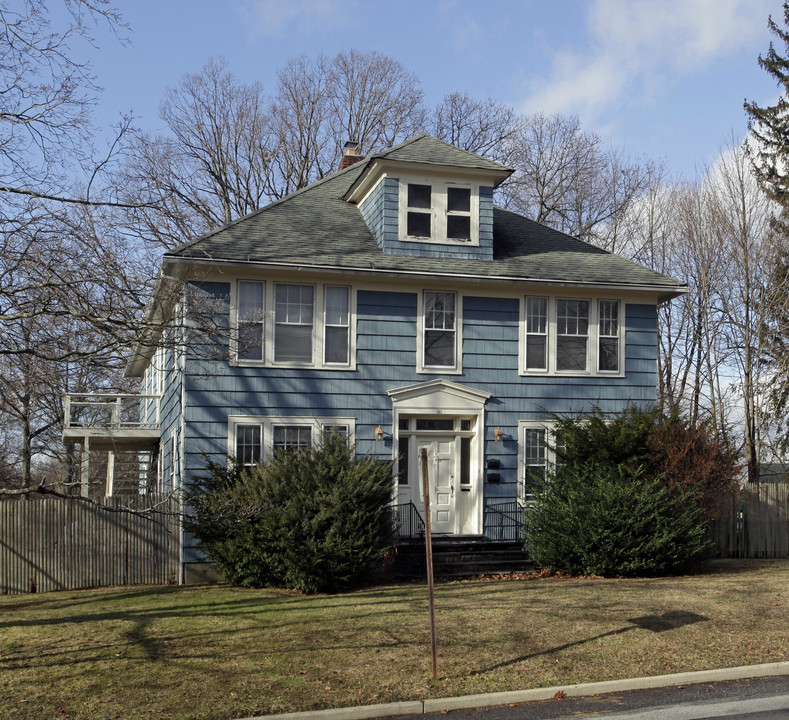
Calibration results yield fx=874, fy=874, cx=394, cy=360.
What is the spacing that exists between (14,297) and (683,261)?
2332cm

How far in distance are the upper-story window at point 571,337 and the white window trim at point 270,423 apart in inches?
152

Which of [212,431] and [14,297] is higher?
[14,297]

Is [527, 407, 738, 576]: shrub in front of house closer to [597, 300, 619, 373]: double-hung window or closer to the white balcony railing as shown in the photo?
[597, 300, 619, 373]: double-hung window

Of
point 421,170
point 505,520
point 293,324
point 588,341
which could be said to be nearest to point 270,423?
point 293,324

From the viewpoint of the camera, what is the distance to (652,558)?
14.7 meters

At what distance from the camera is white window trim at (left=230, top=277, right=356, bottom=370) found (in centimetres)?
1622

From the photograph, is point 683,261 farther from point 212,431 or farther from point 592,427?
point 212,431

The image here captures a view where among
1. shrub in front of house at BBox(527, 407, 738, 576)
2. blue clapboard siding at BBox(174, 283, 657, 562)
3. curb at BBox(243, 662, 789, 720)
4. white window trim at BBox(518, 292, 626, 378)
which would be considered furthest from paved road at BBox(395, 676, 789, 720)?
white window trim at BBox(518, 292, 626, 378)

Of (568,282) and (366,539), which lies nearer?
(366,539)

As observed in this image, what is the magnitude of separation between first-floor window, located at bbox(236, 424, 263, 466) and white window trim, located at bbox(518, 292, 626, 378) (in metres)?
5.38

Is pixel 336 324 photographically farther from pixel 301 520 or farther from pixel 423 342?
pixel 301 520

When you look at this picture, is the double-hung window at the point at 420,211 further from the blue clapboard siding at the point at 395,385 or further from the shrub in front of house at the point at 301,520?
the shrub in front of house at the point at 301,520

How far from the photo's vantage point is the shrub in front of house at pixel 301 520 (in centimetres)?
1352

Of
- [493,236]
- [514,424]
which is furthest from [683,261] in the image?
[514,424]
